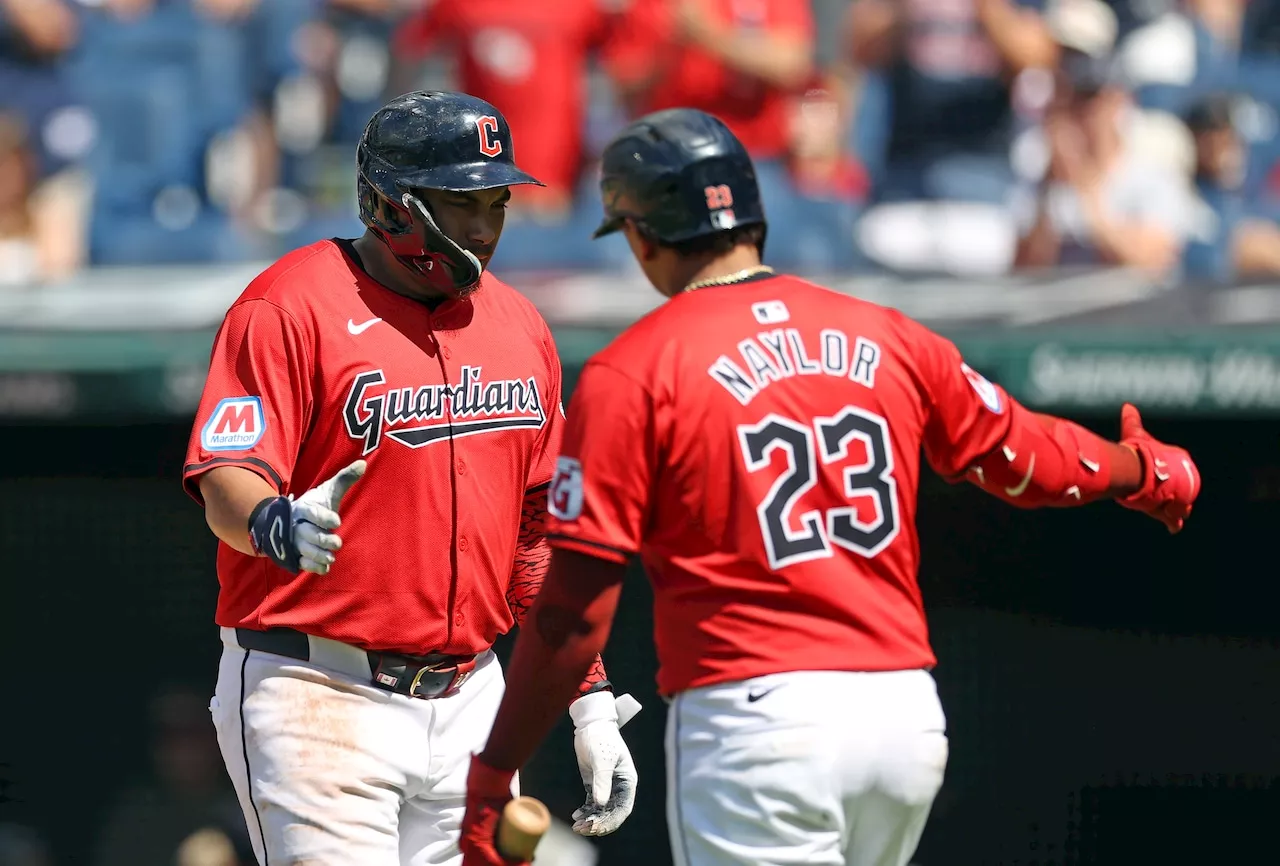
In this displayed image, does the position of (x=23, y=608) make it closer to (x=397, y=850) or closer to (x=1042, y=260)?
(x=397, y=850)

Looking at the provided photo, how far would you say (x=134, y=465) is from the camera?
5.05m

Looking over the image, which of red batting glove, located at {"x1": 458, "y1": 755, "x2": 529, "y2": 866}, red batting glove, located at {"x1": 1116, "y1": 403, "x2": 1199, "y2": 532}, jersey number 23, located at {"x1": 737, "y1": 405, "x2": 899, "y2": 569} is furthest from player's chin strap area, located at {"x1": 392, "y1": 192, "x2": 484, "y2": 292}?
red batting glove, located at {"x1": 1116, "y1": 403, "x2": 1199, "y2": 532}

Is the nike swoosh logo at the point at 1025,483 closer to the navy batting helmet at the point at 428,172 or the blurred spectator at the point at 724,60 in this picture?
the navy batting helmet at the point at 428,172

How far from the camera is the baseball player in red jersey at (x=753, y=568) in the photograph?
2.06 metres

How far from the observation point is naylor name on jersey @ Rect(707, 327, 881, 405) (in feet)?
6.86

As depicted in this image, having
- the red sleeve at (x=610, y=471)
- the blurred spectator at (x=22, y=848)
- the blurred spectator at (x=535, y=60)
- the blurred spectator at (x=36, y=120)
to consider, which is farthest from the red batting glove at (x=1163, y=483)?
the blurred spectator at (x=36, y=120)

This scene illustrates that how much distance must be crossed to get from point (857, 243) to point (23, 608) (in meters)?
2.78

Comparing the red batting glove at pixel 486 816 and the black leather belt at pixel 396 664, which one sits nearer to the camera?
the red batting glove at pixel 486 816

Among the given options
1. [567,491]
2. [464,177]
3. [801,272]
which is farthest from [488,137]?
[801,272]

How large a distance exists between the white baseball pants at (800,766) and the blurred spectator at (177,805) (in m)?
3.23

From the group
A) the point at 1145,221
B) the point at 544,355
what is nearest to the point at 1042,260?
the point at 1145,221

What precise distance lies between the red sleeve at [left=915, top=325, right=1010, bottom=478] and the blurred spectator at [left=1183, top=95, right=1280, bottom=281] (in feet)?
9.38

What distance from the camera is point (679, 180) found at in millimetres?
2199

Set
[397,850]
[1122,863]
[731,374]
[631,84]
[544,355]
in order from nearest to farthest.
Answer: [731,374], [397,850], [544,355], [1122,863], [631,84]
